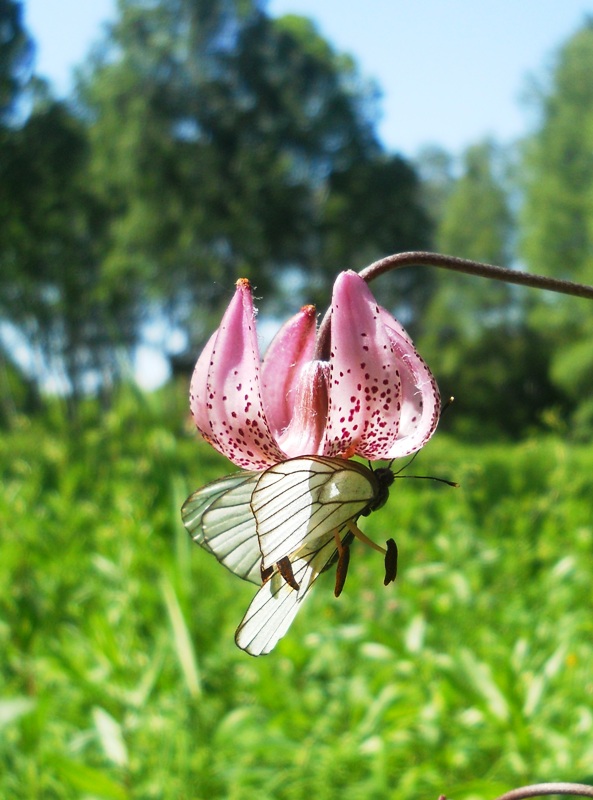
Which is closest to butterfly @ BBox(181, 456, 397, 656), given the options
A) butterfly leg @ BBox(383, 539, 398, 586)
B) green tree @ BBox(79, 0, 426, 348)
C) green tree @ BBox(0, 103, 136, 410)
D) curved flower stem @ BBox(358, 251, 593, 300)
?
butterfly leg @ BBox(383, 539, 398, 586)

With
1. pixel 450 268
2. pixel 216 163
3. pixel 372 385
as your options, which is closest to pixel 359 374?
pixel 372 385

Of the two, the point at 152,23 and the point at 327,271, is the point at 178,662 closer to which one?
the point at 327,271

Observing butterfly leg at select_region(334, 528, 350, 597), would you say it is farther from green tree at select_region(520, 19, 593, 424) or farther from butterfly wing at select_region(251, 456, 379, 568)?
green tree at select_region(520, 19, 593, 424)

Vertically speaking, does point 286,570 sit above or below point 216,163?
below

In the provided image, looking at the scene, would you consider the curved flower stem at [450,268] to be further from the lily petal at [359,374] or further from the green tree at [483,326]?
the green tree at [483,326]

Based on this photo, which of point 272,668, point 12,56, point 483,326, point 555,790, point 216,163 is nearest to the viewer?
point 555,790

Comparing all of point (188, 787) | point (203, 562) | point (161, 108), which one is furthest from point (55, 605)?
point (161, 108)

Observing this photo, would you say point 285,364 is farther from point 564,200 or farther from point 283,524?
point 564,200

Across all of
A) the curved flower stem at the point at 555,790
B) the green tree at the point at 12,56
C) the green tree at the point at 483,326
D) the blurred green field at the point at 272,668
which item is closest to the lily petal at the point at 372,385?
the curved flower stem at the point at 555,790
